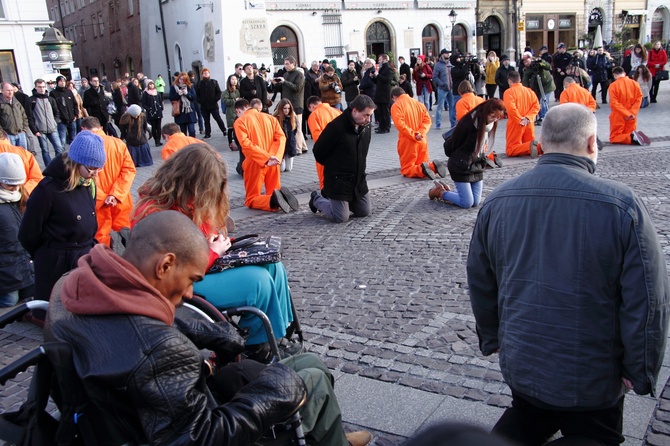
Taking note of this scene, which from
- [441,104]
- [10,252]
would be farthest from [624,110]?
[10,252]

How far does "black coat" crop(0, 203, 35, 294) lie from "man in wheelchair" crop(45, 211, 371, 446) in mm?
4142

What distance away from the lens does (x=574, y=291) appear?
2270 mm

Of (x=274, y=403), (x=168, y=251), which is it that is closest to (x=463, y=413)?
(x=274, y=403)

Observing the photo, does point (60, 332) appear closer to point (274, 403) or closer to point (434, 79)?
point (274, 403)

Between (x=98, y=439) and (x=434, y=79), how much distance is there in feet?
56.1

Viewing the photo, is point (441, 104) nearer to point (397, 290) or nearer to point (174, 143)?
point (174, 143)

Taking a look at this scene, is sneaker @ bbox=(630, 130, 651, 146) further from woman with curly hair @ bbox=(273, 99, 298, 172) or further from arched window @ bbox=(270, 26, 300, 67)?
arched window @ bbox=(270, 26, 300, 67)

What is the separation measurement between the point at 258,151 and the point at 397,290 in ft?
14.1

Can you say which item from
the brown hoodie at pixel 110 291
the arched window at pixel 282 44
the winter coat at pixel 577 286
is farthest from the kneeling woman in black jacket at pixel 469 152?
the arched window at pixel 282 44

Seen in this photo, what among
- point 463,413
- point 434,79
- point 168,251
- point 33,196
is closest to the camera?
point 168,251

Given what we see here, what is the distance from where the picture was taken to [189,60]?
35562 mm

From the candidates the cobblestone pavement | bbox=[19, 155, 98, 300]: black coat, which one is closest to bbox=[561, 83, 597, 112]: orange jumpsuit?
the cobblestone pavement

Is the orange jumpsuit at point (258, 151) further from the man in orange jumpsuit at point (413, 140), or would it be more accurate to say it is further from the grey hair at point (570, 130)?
the grey hair at point (570, 130)

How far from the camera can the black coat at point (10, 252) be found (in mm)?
5949
